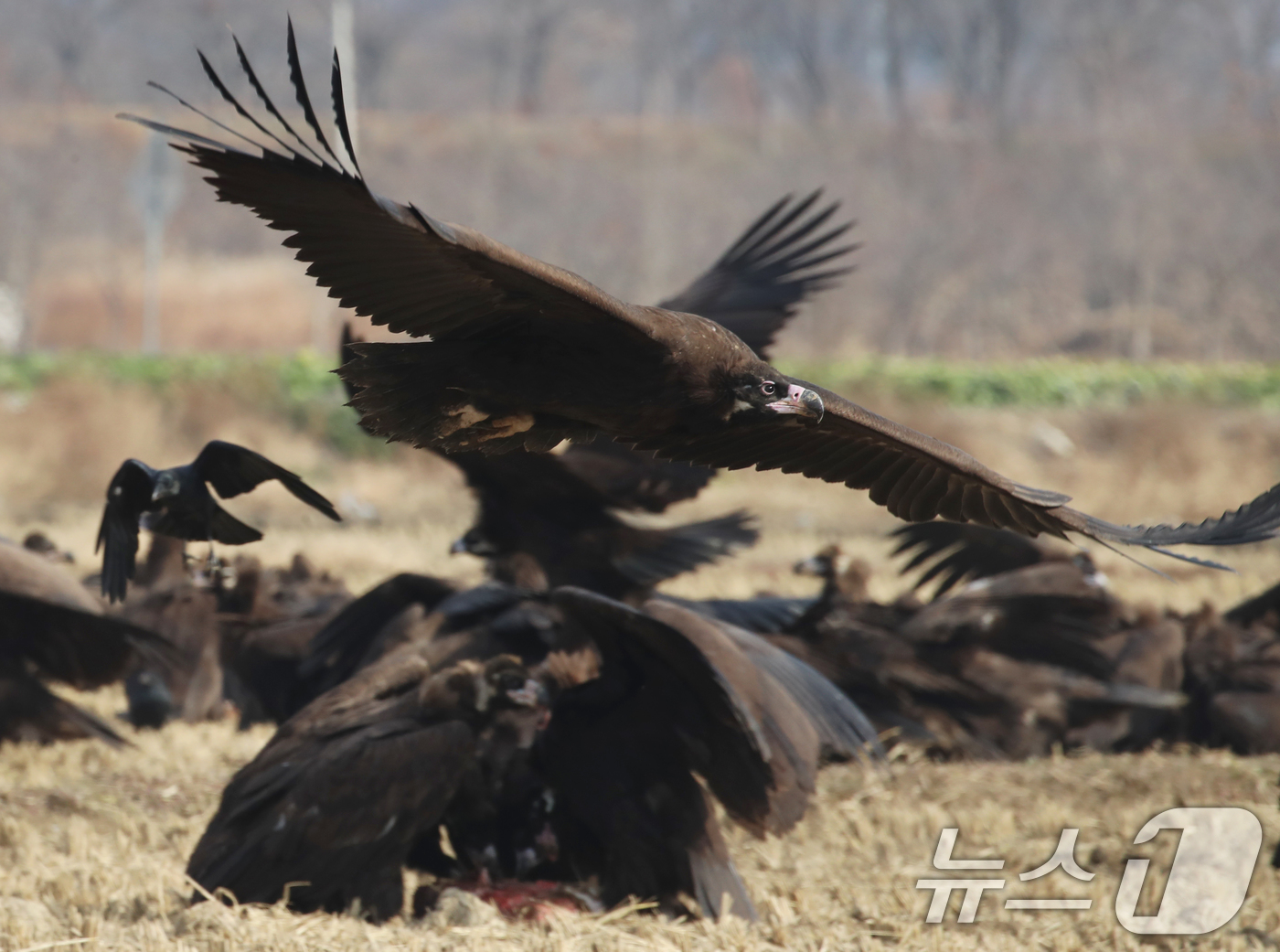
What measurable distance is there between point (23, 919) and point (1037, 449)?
17.7m

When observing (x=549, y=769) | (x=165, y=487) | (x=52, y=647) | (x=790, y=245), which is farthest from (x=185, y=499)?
(x=790, y=245)

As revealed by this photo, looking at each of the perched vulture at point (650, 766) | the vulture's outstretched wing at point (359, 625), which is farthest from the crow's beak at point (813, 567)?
the perched vulture at point (650, 766)

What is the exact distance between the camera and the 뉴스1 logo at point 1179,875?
4.94m

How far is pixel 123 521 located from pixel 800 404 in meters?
2.15

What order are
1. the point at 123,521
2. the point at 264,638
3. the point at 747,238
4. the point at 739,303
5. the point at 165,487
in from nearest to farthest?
the point at 165,487
the point at 123,521
the point at 264,638
the point at 739,303
the point at 747,238

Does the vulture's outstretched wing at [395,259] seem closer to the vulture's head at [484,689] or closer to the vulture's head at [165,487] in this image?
the vulture's head at [165,487]

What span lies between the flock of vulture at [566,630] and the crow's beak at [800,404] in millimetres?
13

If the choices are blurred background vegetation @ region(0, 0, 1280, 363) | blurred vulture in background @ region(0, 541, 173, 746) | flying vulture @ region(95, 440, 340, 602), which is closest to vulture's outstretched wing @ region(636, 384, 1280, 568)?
flying vulture @ region(95, 440, 340, 602)

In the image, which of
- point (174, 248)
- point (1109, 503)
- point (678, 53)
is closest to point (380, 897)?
point (1109, 503)

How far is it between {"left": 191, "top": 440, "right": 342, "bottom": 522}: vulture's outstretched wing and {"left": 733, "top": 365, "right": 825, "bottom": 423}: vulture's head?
1272mm

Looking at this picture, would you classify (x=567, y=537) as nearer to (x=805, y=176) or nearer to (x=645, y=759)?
(x=645, y=759)

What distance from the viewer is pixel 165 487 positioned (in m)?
4.48


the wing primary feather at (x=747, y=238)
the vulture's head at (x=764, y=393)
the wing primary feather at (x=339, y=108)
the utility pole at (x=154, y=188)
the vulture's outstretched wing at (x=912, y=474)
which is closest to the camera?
the wing primary feather at (x=339, y=108)

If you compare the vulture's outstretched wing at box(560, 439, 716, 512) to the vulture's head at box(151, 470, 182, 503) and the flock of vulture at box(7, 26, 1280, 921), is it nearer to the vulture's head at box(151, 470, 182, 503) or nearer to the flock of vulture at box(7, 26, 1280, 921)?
the flock of vulture at box(7, 26, 1280, 921)
